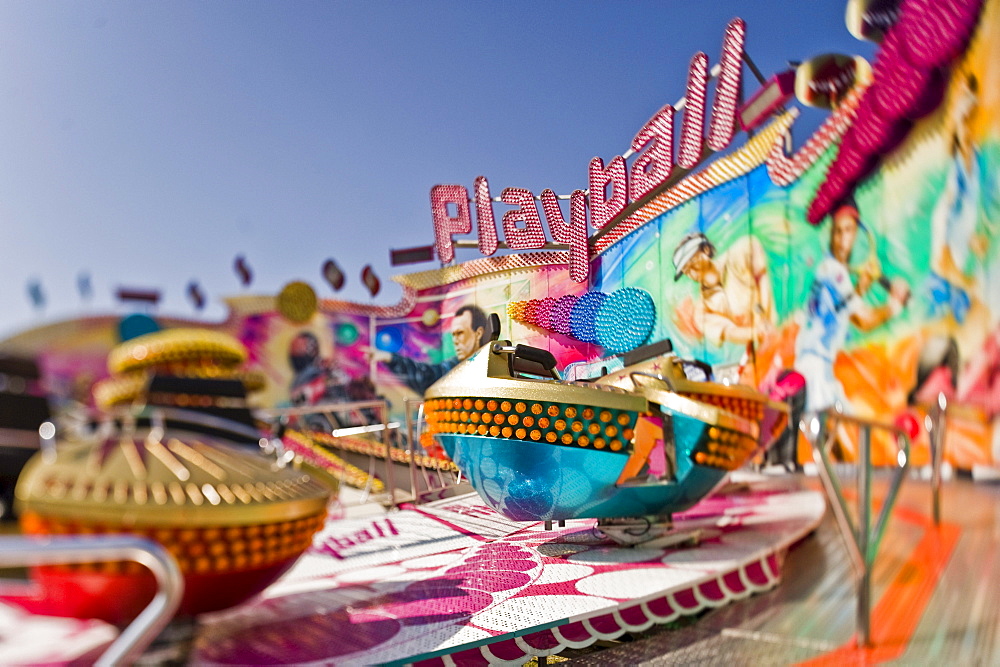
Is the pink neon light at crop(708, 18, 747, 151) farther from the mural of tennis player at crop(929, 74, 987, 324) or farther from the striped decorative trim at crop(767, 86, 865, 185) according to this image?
the mural of tennis player at crop(929, 74, 987, 324)

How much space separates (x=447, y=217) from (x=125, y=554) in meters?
0.57

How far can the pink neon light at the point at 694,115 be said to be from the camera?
113 centimetres

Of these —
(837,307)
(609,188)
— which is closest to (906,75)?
(837,307)

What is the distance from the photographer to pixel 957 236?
Result: 97 cm

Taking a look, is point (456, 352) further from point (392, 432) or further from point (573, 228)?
point (573, 228)

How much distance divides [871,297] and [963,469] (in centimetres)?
32

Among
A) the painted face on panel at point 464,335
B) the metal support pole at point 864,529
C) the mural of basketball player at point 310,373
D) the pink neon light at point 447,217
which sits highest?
the pink neon light at point 447,217

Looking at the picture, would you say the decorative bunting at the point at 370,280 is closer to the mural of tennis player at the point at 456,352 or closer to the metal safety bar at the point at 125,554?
the mural of tennis player at the point at 456,352

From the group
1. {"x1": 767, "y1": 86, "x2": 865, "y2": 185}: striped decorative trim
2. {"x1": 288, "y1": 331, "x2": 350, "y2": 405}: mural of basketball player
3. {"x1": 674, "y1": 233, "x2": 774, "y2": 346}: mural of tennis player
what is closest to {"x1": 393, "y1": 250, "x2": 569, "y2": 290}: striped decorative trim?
{"x1": 288, "y1": 331, "x2": 350, "y2": 405}: mural of basketball player

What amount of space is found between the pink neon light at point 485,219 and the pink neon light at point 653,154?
0.29 metres

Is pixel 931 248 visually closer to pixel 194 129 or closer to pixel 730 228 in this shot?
pixel 730 228

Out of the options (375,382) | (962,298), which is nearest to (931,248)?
(962,298)

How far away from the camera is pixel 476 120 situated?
960 millimetres

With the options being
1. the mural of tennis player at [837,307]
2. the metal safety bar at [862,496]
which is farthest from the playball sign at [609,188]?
the metal safety bar at [862,496]
